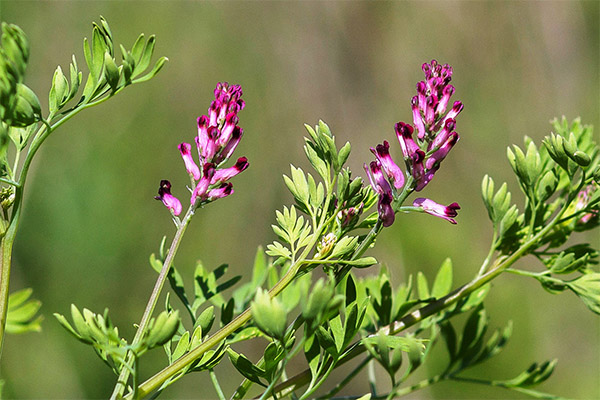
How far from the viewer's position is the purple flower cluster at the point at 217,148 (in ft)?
1.72

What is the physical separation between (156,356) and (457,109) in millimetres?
1431

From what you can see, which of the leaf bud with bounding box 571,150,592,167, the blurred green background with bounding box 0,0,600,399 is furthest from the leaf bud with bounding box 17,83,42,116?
the blurred green background with bounding box 0,0,600,399

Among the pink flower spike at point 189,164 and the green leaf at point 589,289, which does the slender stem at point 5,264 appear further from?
the green leaf at point 589,289

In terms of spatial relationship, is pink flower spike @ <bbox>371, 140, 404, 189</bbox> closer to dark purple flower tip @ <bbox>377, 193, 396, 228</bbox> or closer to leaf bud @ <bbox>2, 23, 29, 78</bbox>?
dark purple flower tip @ <bbox>377, 193, 396, 228</bbox>

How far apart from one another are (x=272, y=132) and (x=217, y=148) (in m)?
2.11

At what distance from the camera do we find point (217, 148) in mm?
533

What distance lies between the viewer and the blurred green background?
73.6 inches

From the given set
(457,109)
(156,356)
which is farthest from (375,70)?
(457,109)

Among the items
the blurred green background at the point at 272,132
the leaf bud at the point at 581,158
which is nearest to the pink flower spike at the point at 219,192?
the leaf bud at the point at 581,158

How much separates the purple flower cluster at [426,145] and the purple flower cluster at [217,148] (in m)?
0.13

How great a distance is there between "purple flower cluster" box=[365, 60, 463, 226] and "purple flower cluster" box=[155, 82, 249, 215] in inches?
4.9

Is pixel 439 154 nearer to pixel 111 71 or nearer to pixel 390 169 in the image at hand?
pixel 390 169

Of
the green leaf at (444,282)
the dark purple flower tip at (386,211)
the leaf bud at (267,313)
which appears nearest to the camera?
the leaf bud at (267,313)

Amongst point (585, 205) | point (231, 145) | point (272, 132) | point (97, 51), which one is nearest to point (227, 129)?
point (231, 145)
